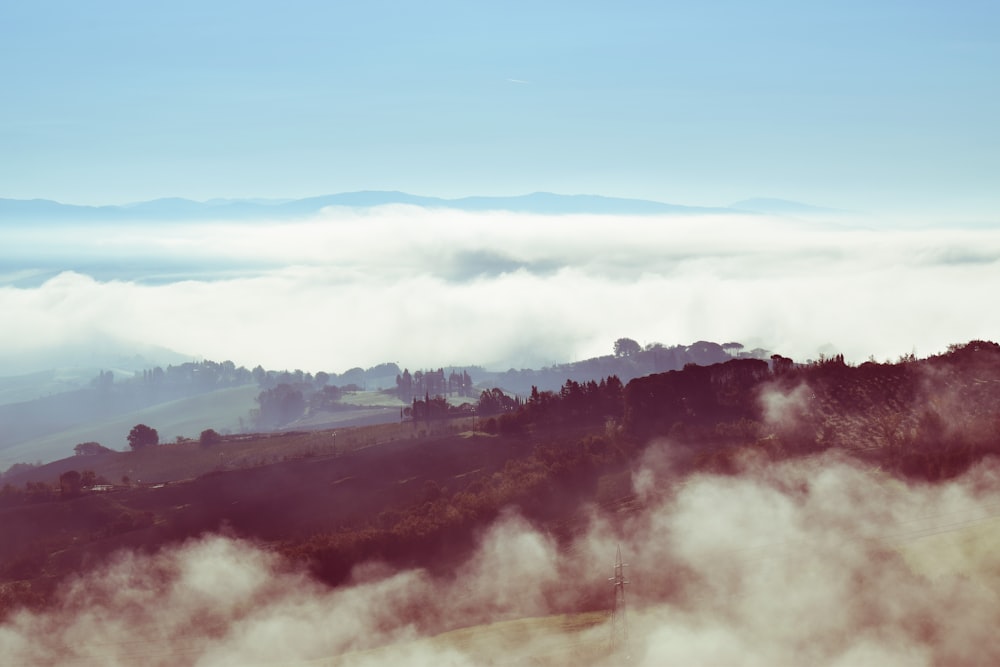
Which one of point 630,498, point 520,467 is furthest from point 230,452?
point 630,498

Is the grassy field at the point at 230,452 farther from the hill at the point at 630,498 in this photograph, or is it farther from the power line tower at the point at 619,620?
the power line tower at the point at 619,620

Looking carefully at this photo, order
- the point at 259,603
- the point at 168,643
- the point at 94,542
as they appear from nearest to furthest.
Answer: the point at 168,643 → the point at 259,603 → the point at 94,542

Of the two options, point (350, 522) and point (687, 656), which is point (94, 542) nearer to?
point (350, 522)

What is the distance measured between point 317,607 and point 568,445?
160ft

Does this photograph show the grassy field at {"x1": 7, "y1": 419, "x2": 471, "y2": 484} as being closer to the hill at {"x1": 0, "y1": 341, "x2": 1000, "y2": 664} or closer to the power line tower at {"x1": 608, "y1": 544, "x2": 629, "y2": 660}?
the hill at {"x1": 0, "y1": 341, "x2": 1000, "y2": 664}

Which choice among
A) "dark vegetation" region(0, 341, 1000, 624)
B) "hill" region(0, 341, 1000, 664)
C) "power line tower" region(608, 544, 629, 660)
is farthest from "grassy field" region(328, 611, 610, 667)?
"dark vegetation" region(0, 341, 1000, 624)

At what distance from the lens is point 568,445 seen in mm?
112562

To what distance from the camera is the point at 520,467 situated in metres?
104

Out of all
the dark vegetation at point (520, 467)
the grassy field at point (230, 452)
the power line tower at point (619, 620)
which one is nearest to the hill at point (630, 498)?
the dark vegetation at point (520, 467)

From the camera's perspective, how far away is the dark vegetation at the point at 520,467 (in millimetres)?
84000

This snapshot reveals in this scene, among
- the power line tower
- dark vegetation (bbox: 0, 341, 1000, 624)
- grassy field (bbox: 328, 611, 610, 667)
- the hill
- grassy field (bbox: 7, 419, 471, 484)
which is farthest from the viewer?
grassy field (bbox: 7, 419, 471, 484)

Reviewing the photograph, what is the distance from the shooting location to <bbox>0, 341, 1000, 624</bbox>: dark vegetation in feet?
276

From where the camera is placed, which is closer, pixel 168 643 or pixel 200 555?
pixel 168 643

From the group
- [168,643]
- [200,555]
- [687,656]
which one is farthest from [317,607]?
[687,656]
